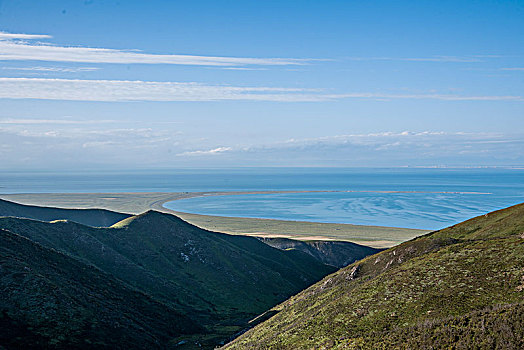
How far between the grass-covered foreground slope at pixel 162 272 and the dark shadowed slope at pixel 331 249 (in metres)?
10.0

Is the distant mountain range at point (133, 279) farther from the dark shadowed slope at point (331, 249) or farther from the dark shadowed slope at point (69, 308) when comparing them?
the dark shadowed slope at point (331, 249)

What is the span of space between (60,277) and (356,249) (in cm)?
10385

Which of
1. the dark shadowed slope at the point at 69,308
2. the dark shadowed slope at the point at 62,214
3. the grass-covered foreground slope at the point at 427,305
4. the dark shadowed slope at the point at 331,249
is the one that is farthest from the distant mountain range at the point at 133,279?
the grass-covered foreground slope at the point at 427,305

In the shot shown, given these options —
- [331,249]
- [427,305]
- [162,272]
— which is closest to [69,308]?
[427,305]

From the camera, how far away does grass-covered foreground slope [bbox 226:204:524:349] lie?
99.1 feet

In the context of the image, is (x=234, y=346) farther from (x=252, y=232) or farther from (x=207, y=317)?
(x=252, y=232)

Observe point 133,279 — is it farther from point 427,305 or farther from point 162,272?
point 427,305

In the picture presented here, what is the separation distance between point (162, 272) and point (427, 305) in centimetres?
7357

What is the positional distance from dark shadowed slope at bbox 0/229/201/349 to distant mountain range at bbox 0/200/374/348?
0.15 m

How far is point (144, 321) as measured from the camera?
66.3 m

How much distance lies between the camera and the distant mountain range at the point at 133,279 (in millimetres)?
54188

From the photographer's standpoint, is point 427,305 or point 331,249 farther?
point 331,249

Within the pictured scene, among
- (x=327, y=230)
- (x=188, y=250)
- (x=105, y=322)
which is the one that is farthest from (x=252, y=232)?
(x=105, y=322)

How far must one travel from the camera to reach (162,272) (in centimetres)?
10094
